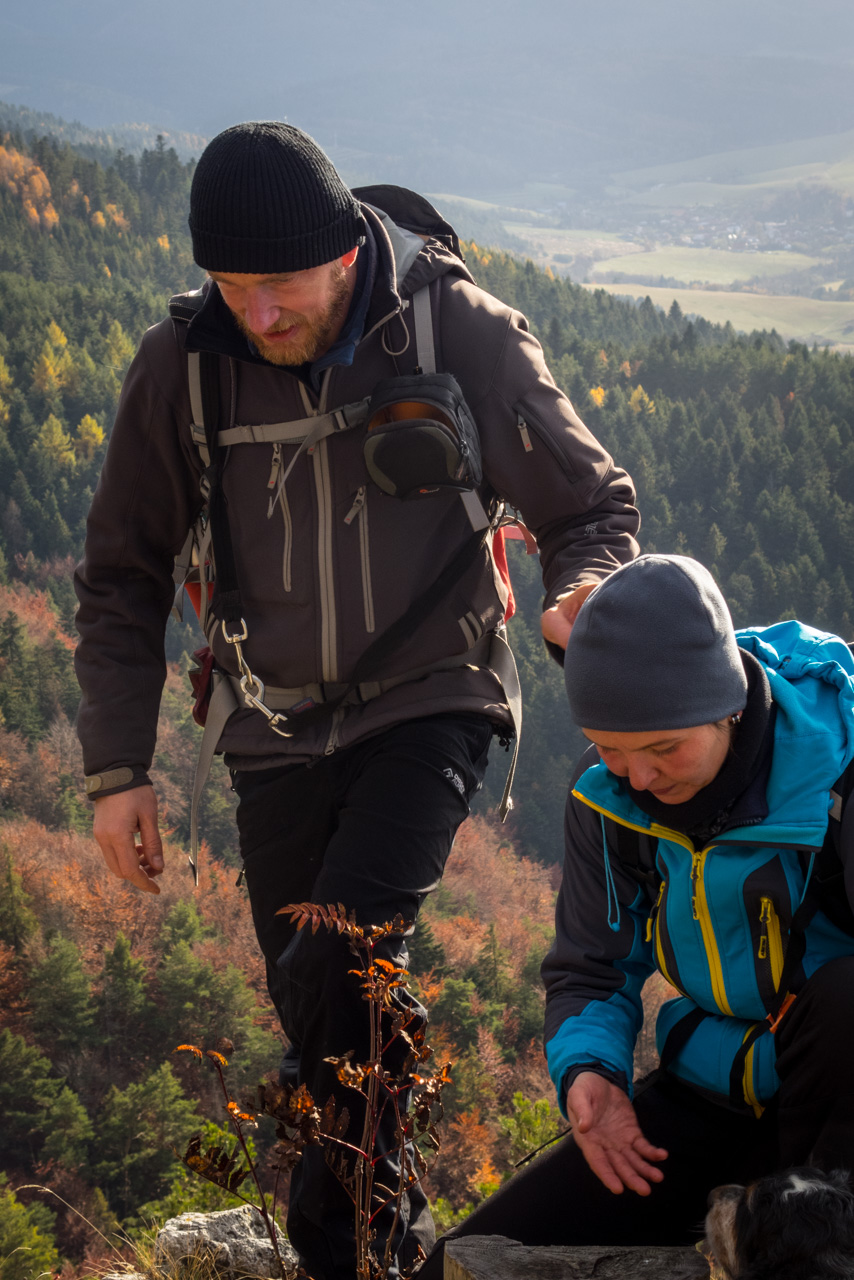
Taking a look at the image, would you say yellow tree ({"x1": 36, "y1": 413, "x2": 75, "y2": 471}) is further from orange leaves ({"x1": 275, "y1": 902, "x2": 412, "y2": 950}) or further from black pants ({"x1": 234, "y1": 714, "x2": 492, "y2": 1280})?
orange leaves ({"x1": 275, "y1": 902, "x2": 412, "y2": 950})

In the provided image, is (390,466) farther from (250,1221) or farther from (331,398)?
(250,1221)

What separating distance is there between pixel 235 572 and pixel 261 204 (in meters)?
0.94

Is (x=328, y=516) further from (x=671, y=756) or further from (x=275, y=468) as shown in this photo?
(x=671, y=756)

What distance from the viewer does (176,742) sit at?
223 ft

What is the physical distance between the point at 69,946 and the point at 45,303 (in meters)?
66.6

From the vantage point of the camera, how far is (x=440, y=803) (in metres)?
2.67

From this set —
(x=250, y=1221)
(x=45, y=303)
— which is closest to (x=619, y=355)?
(x=45, y=303)

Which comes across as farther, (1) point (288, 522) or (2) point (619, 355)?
(2) point (619, 355)

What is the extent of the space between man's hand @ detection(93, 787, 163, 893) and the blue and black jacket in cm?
117

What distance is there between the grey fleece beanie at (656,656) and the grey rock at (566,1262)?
3.33 ft

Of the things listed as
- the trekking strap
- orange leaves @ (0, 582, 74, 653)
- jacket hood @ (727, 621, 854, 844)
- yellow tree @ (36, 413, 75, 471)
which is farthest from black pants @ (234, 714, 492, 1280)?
yellow tree @ (36, 413, 75, 471)

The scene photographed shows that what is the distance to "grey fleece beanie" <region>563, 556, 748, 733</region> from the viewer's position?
195 centimetres

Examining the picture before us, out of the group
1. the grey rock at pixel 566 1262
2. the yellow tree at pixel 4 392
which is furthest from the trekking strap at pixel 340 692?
the yellow tree at pixel 4 392

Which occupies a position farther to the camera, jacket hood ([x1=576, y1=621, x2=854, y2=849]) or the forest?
the forest
